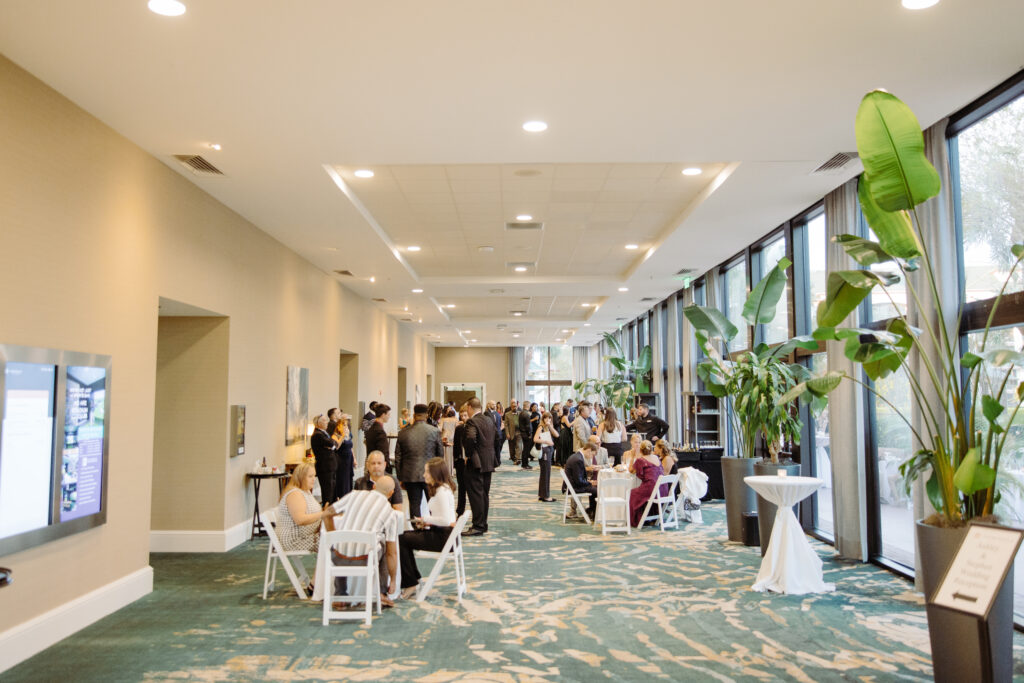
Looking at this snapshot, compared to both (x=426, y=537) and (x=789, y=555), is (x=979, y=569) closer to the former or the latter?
(x=789, y=555)

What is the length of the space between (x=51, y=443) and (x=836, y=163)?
6533 mm

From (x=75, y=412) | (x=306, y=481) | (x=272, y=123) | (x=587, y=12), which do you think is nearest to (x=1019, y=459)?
(x=587, y=12)

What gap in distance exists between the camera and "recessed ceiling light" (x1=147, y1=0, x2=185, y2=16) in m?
3.69

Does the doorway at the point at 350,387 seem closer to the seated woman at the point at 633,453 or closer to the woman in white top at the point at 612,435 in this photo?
the woman in white top at the point at 612,435

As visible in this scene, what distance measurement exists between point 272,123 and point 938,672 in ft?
17.8

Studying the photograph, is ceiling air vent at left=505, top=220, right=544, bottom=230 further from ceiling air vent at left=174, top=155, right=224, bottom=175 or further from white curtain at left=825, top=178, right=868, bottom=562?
ceiling air vent at left=174, top=155, right=224, bottom=175

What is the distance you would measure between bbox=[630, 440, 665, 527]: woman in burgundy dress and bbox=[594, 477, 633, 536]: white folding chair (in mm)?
180

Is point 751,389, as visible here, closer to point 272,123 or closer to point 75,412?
point 272,123

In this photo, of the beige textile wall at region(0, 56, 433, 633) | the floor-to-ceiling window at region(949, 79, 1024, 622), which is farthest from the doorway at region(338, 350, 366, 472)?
the floor-to-ceiling window at region(949, 79, 1024, 622)

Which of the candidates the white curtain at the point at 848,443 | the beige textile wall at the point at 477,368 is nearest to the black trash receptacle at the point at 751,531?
the white curtain at the point at 848,443

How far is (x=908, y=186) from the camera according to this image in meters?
3.75

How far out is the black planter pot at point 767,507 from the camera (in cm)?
708

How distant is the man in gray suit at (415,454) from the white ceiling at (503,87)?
246 centimetres

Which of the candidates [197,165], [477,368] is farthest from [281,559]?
[477,368]
